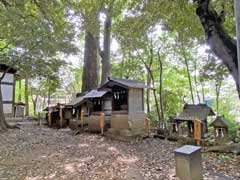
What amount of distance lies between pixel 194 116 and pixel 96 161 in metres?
3.94

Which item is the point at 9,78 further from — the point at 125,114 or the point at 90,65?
the point at 125,114

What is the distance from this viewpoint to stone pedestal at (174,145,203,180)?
3.47m

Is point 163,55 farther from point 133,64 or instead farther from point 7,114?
point 7,114

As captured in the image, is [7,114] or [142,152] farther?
[7,114]

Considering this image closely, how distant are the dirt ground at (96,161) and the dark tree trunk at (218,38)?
85.1 inches

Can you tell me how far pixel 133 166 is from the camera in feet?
17.4

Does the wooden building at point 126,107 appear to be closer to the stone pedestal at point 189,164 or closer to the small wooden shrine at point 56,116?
the small wooden shrine at point 56,116

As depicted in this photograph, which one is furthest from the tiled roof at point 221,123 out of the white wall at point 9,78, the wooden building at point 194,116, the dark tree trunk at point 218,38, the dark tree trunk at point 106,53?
the white wall at point 9,78

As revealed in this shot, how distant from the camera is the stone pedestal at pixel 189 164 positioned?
347cm

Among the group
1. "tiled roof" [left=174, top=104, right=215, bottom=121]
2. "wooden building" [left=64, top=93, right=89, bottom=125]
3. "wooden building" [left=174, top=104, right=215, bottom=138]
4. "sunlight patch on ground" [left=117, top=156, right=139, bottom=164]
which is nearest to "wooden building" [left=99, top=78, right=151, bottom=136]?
"wooden building" [left=174, top=104, right=215, bottom=138]

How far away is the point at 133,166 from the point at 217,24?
3.93 metres

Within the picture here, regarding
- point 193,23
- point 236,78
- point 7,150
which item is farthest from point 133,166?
point 193,23

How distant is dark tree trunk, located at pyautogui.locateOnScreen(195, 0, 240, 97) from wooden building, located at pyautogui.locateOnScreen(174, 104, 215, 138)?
2.78 m

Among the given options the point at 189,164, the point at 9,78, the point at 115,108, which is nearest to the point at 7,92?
the point at 9,78
